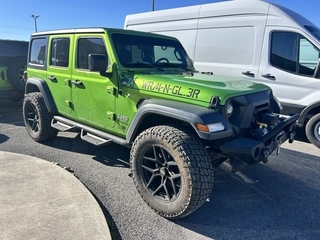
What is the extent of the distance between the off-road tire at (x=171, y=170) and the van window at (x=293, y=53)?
3.49 meters

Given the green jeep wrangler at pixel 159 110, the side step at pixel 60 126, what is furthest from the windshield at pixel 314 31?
the side step at pixel 60 126

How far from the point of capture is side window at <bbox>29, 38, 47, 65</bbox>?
4.62 metres

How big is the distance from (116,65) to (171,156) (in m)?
1.35

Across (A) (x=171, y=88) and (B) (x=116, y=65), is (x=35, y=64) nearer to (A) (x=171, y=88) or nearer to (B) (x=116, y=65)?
(B) (x=116, y=65)

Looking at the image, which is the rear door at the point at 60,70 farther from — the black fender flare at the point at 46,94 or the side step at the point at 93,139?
the side step at the point at 93,139

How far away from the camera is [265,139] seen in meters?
2.62

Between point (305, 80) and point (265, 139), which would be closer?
point (265, 139)

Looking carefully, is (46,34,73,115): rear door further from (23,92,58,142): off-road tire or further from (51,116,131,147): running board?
(23,92,58,142): off-road tire

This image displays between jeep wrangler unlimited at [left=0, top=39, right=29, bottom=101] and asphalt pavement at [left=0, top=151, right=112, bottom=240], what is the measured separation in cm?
363

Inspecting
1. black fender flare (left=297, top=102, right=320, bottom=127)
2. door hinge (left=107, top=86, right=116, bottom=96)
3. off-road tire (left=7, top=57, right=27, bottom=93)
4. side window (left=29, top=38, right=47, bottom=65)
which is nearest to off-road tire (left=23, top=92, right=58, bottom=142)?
side window (left=29, top=38, right=47, bottom=65)

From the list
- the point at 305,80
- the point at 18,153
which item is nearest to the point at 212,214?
the point at 18,153

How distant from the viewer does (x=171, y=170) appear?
2758 millimetres

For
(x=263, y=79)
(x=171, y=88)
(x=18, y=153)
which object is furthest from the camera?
(x=263, y=79)

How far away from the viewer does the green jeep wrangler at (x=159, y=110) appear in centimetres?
249
